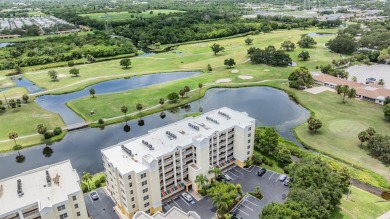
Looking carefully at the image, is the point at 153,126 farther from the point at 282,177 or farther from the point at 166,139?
the point at 282,177

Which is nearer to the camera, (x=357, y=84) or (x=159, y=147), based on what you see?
(x=159, y=147)

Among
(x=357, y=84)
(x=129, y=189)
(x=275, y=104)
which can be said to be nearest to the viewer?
(x=129, y=189)

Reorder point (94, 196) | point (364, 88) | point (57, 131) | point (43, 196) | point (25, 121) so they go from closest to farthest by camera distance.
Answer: point (43, 196) < point (94, 196) < point (57, 131) < point (25, 121) < point (364, 88)

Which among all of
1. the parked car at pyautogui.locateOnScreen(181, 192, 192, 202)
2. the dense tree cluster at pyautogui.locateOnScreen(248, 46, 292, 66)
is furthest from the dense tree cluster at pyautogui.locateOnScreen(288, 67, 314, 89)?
the parked car at pyautogui.locateOnScreen(181, 192, 192, 202)

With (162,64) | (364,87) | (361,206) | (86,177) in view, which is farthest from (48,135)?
(364,87)

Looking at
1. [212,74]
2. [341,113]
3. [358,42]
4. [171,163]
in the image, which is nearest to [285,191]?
[171,163]

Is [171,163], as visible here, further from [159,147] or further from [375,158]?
[375,158]

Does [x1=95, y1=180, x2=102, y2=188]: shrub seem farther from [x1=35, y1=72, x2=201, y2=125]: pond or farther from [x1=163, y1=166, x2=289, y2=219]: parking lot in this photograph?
[x1=35, y1=72, x2=201, y2=125]: pond
